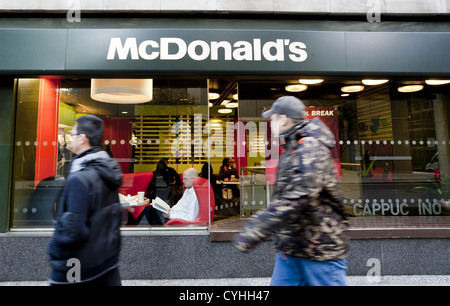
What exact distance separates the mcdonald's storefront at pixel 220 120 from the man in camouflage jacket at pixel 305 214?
9.03 ft

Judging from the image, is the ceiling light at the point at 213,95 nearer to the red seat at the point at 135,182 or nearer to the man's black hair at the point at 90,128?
the red seat at the point at 135,182

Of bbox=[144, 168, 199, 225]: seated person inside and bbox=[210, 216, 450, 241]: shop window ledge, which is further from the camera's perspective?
bbox=[144, 168, 199, 225]: seated person inside

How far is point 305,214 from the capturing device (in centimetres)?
204

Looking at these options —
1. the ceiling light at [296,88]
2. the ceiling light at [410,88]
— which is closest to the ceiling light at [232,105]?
the ceiling light at [296,88]

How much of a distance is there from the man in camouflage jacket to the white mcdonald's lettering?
2815 millimetres

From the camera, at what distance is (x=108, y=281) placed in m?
2.23

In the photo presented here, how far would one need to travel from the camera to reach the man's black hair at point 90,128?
7.34 feet

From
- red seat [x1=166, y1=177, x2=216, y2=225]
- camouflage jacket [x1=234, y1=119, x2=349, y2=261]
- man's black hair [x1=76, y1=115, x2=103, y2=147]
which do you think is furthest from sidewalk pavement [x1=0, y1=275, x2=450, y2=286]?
man's black hair [x1=76, y1=115, x2=103, y2=147]

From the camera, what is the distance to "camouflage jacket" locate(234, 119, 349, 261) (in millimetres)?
1935

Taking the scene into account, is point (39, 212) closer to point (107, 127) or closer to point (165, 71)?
point (107, 127)

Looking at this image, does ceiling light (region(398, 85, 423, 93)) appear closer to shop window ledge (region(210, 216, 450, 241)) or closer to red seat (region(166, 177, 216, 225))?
shop window ledge (region(210, 216, 450, 241))

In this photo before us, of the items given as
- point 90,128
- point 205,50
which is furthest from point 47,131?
point 90,128

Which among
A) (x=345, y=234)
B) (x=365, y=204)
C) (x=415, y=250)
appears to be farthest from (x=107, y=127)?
(x=415, y=250)

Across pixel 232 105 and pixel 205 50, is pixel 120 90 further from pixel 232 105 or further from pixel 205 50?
pixel 232 105
